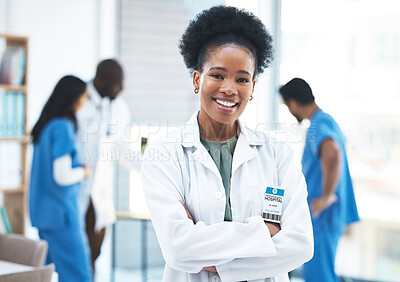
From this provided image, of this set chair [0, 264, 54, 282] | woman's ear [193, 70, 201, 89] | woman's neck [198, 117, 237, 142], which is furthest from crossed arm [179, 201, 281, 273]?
chair [0, 264, 54, 282]

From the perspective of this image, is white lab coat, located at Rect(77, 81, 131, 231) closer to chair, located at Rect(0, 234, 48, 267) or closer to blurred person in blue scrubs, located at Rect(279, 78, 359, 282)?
chair, located at Rect(0, 234, 48, 267)

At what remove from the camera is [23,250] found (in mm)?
2664

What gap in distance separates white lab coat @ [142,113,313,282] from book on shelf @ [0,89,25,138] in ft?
7.56

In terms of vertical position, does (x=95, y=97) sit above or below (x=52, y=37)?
below

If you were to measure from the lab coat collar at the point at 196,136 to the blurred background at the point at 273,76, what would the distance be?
1065 millimetres

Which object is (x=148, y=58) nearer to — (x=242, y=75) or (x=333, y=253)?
(x=333, y=253)

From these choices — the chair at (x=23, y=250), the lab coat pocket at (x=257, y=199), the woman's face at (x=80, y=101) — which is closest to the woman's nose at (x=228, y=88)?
the lab coat pocket at (x=257, y=199)

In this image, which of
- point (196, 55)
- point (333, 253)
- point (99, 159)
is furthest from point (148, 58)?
point (196, 55)

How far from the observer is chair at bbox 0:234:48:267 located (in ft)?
8.50

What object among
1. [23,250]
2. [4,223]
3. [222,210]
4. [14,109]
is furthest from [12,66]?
[222,210]

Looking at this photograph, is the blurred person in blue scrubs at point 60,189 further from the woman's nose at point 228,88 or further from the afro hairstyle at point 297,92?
the woman's nose at point 228,88

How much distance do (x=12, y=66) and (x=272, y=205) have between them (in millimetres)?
2700

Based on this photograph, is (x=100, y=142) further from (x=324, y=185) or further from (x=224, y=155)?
(x=224, y=155)

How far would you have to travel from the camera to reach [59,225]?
3.31m
